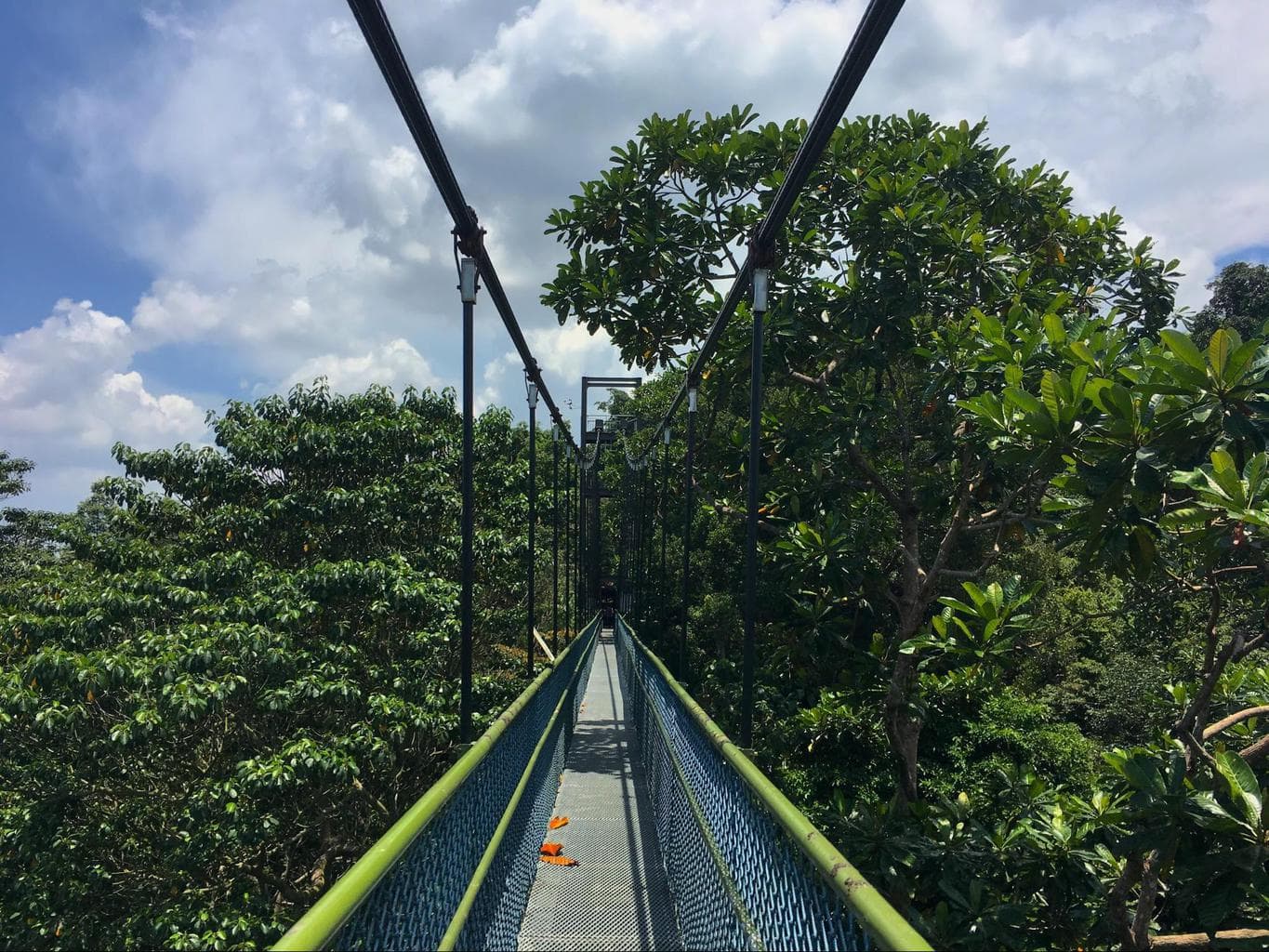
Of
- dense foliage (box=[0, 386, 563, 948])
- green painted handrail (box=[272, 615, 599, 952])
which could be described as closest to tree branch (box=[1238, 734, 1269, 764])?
green painted handrail (box=[272, 615, 599, 952])

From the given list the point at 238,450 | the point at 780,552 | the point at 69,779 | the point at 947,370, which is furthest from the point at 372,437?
the point at 947,370

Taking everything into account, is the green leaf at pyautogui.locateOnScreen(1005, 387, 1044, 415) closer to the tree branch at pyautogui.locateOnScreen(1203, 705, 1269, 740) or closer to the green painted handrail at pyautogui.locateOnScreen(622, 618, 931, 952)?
the tree branch at pyautogui.locateOnScreen(1203, 705, 1269, 740)

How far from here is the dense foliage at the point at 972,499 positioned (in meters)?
2.79

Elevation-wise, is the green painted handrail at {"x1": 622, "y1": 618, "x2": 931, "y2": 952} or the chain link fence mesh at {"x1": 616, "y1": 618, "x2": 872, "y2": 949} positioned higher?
the green painted handrail at {"x1": 622, "y1": 618, "x2": 931, "y2": 952}

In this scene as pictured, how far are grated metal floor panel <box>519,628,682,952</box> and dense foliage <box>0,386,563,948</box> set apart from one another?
2138mm

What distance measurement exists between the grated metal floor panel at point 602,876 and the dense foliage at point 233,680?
214 cm

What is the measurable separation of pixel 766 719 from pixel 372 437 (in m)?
5.09

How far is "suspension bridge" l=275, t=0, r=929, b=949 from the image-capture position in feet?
4.85

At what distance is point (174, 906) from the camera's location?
707 cm

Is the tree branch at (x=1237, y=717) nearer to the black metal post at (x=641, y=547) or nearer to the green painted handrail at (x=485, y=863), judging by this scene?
the green painted handrail at (x=485, y=863)

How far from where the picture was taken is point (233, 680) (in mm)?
6742

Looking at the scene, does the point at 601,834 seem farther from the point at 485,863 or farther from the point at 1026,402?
the point at 1026,402

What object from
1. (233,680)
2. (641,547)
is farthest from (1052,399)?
(641,547)

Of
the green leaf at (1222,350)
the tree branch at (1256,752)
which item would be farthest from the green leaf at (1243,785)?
the green leaf at (1222,350)
